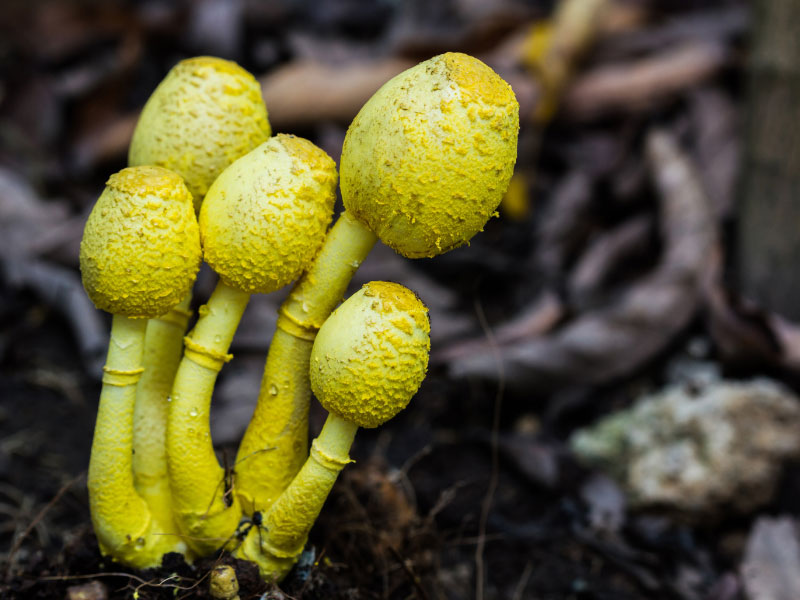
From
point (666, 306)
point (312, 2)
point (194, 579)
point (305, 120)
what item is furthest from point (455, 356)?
point (312, 2)

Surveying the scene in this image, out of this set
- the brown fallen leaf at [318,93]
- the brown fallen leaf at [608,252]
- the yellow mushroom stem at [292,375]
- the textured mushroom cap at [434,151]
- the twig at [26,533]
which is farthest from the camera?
the brown fallen leaf at [318,93]

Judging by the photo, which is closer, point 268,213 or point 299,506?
point 268,213

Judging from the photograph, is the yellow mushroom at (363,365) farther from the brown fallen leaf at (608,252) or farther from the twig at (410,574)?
the brown fallen leaf at (608,252)

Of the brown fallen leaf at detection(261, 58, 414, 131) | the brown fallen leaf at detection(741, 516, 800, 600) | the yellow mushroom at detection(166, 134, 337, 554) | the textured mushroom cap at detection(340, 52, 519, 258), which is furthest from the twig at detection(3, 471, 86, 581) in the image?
the brown fallen leaf at detection(261, 58, 414, 131)

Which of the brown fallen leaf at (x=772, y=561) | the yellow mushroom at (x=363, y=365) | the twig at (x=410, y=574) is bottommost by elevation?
the brown fallen leaf at (x=772, y=561)

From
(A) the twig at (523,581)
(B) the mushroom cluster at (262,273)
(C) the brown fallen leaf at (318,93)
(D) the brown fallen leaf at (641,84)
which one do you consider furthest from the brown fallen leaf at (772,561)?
(C) the brown fallen leaf at (318,93)

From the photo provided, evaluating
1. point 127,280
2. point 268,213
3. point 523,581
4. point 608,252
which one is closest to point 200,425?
point 127,280

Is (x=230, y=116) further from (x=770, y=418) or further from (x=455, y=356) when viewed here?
(x=770, y=418)

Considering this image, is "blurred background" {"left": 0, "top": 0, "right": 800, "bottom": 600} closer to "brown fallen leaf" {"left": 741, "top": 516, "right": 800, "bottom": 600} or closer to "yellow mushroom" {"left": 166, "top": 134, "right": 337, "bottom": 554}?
"brown fallen leaf" {"left": 741, "top": 516, "right": 800, "bottom": 600}

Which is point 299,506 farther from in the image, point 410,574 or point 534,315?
point 534,315
